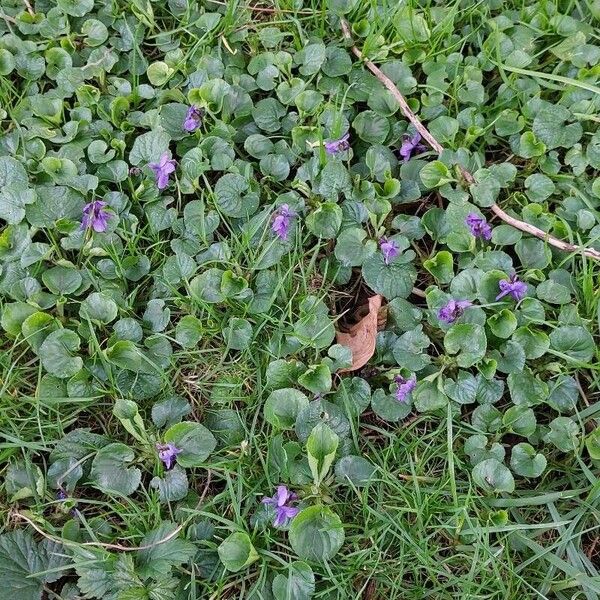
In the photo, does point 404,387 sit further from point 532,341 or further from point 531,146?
point 531,146

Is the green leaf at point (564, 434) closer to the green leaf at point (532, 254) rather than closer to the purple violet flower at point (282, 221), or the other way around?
the green leaf at point (532, 254)

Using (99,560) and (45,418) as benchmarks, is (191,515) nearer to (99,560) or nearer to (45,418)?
(99,560)

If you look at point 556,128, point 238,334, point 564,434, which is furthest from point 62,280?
point 556,128

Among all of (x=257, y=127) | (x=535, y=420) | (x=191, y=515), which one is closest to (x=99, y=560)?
(x=191, y=515)

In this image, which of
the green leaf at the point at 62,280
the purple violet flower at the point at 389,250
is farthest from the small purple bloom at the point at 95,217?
the purple violet flower at the point at 389,250

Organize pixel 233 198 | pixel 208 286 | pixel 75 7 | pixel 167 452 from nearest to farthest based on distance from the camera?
pixel 167 452, pixel 208 286, pixel 233 198, pixel 75 7

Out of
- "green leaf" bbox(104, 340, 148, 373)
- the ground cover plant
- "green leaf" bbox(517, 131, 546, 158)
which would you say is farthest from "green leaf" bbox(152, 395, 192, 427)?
"green leaf" bbox(517, 131, 546, 158)

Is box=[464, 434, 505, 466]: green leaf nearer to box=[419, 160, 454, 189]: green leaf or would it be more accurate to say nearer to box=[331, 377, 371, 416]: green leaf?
box=[331, 377, 371, 416]: green leaf
